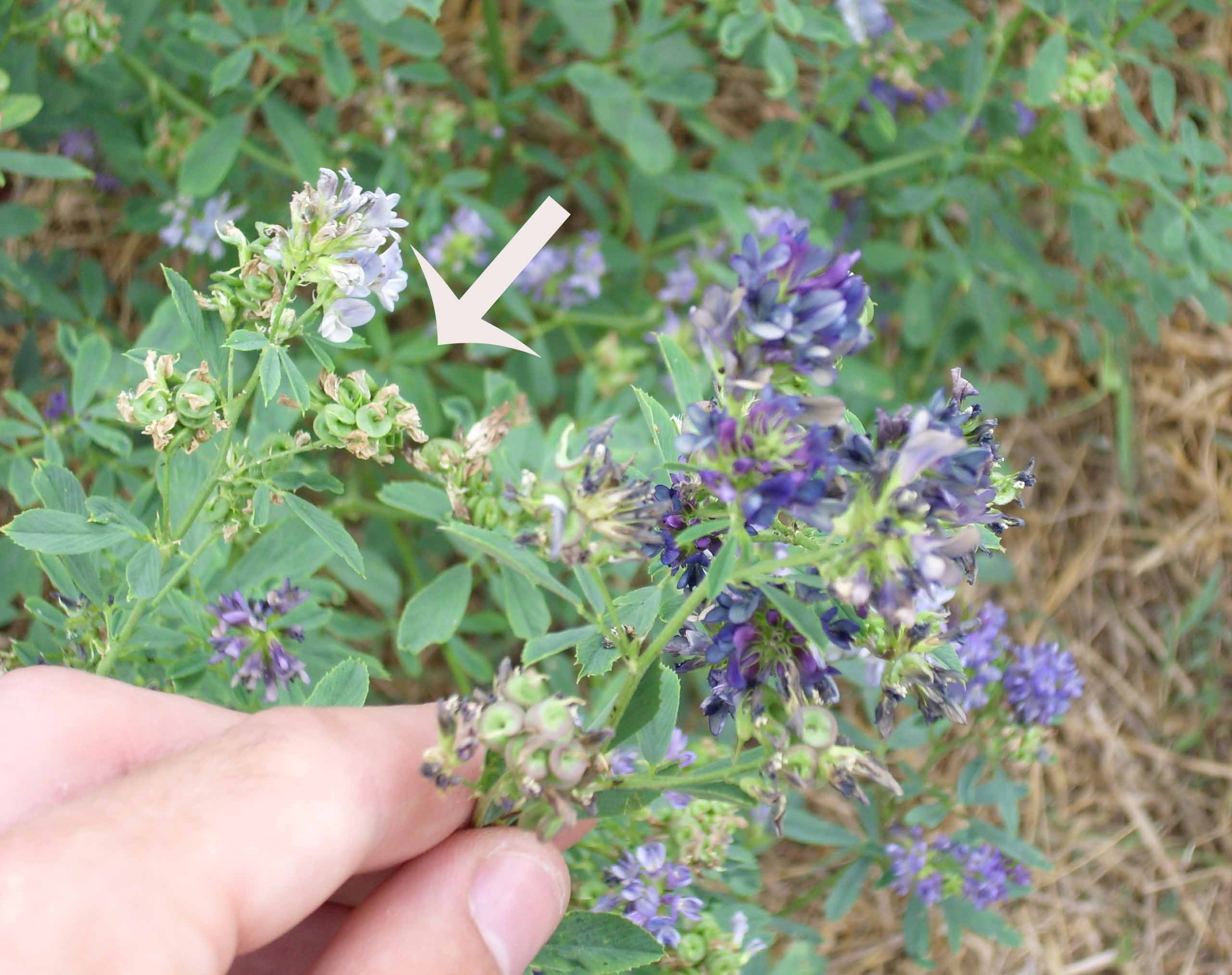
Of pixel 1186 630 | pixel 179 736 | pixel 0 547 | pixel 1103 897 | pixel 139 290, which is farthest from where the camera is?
pixel 1186 630

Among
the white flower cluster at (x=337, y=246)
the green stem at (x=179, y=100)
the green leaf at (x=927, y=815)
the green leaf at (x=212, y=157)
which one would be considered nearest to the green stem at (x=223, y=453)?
the white flower cluster at (x=337, y=246)

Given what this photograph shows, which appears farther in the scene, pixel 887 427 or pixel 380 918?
pixel 380 918

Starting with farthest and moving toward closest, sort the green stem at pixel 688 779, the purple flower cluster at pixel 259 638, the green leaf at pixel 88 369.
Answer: the green leaf at pixel 88 369, the purple flower cluster at pixel 259 638, the green stem at pixel 688 779

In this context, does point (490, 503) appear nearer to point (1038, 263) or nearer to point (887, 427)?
point (887, 427)

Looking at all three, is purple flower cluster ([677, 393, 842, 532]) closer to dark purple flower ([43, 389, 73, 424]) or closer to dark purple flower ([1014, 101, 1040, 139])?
dark purple flower ([43, 389, 73, 424])

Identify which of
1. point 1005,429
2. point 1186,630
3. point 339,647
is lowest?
point 1186,630

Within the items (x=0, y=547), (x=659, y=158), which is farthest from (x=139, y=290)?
(x=659, y=158)

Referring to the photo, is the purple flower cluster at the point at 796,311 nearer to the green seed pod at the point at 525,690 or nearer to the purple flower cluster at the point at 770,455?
the purple flower cluster at the point at 770,455
